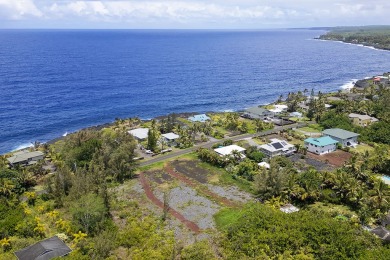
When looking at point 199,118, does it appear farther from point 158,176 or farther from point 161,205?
point 161,205

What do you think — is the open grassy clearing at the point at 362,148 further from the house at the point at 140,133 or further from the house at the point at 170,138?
the house at the point at 140,133

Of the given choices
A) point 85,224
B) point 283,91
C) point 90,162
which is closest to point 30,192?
point 90,162

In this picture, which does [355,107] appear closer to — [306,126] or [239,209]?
[306,126]

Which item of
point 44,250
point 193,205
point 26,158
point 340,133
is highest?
point 44,250

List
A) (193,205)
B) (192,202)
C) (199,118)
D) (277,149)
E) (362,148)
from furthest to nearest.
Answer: (199,118) → (362,148) → (277,149) → (192,202) → (193,205)

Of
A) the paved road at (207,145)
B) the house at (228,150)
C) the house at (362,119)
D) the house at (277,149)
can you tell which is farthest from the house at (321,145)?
the house at (362,119)

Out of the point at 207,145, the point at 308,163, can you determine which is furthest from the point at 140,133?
the point at 308,163

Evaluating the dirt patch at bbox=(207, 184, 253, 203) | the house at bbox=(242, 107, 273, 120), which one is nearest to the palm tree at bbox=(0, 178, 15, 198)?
the dirt patch at bbox=(207, 184, 253, 203)

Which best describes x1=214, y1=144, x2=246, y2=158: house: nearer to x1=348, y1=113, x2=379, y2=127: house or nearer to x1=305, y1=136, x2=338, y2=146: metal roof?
x1=305, y1=136, x2=338, y2=146: metal roof
